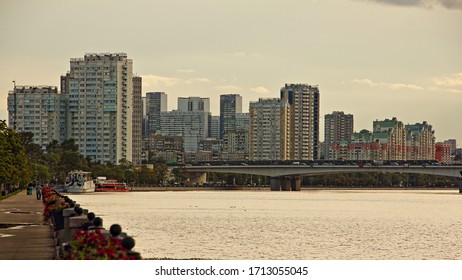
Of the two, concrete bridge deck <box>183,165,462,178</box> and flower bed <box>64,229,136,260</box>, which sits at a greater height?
concrete bridge deck <box>183,165,462,178</box>

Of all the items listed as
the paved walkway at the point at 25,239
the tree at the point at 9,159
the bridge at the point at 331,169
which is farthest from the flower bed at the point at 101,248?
the bridge at the point at 331,169

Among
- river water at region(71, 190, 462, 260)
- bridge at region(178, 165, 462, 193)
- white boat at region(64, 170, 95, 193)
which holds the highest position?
bridge at region(178, 165, 462, 193)

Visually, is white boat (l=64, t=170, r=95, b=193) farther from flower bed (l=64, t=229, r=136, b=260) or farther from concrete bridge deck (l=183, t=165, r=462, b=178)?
flower bed (l=64, t=229, r=136, b=260)

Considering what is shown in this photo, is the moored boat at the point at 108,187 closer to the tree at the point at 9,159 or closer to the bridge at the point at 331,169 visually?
the bridge at the point at 331,169

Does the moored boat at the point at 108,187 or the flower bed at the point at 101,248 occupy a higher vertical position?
the flower bed at the point at 101,248

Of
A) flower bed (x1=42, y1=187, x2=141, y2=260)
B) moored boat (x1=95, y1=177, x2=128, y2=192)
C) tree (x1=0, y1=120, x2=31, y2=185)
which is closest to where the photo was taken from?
flower bed (x1=42, y1=187, x2=141, y2=260)

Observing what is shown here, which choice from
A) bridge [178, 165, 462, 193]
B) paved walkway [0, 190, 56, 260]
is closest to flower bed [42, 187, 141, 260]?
paved walkway [0, 190, 56, 260]

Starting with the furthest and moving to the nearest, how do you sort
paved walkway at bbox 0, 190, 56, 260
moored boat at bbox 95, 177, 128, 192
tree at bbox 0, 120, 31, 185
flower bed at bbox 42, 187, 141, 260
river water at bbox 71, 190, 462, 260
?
moored boat at bbox 95, 177, 128, 192, tree at bbox 0, 120, 31, 185, river water at bbox 71, 190, 462, 260, paved walkway at bbox 0, 190, 56, 260, flower bed at bbox 42, 187, 141, 260

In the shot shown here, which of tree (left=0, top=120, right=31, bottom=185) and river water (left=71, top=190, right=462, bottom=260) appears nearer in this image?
river water (left=71, top=190, right=462, bottom=260)

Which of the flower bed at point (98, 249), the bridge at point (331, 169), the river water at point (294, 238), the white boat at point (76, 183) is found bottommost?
the river water at point (294, 238)

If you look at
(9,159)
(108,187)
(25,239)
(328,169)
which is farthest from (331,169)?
(25,239)
